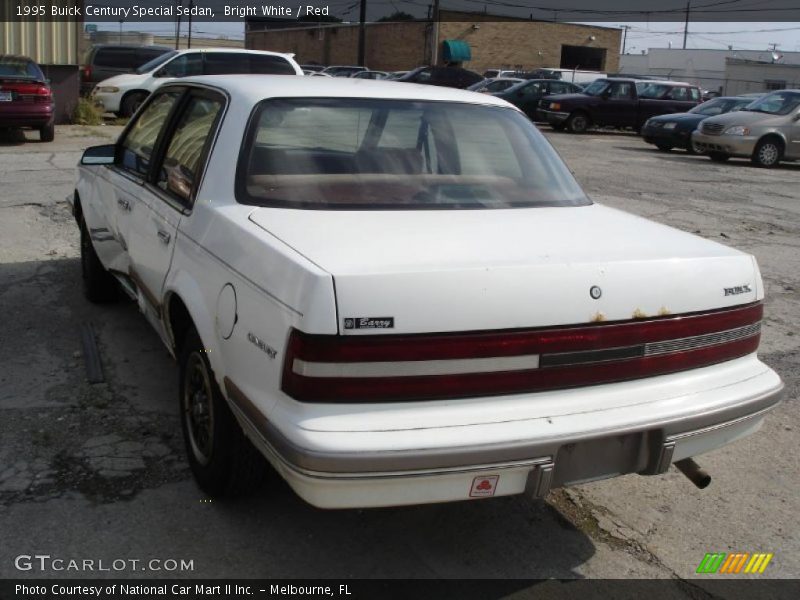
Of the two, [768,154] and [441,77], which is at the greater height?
[441,77]


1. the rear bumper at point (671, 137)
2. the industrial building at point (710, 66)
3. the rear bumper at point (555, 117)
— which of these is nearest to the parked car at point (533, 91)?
the rear bumper at point (555, 117)

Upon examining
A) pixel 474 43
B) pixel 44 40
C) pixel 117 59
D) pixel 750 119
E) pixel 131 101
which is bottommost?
pixel 131 101

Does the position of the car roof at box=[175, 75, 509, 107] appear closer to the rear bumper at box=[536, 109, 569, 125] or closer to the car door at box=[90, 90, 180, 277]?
the car door at box=[90, 90, 180, 277]

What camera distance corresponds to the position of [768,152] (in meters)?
17.7

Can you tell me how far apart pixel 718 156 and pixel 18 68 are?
529 inches

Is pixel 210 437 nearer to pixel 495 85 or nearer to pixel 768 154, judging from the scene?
pixel 768 154

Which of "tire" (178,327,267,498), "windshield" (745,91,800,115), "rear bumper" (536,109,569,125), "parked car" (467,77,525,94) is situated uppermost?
"parked car" (467,77,525,94)

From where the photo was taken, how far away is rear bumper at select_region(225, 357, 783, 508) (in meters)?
2.57

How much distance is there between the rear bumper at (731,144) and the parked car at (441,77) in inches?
495

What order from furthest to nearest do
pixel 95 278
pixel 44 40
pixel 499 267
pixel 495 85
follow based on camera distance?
pixel 495 85 → pixel 44 40 → pixel 95 278 → pixel 499 267

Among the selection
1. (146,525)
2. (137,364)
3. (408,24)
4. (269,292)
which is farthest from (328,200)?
(408,24)

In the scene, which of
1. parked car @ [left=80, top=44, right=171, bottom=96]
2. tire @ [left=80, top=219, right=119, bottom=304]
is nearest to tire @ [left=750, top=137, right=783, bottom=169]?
tire @ [left=80, top=219, right=119, bottom=304]

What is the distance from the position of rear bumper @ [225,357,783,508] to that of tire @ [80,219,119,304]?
3.08m

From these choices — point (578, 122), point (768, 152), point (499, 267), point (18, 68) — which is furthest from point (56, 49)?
point (499, 267)
